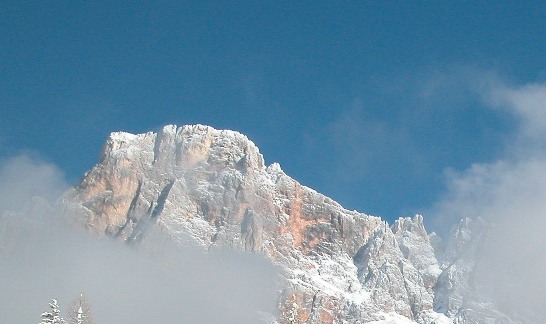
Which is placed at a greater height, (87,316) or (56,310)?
(87,316)

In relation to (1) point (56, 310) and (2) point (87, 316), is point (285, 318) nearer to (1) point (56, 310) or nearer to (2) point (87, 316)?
(1) point (56, 310)

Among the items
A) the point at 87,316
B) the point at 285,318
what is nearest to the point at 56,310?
the point at 285,318

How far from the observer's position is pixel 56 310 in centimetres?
6078

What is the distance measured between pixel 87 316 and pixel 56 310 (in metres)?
22.0

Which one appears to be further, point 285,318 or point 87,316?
→ point 87,316

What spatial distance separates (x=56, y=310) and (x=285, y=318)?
14.8m

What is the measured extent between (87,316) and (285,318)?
85.1ft

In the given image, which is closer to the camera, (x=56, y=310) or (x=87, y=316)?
(x=56, y=310)

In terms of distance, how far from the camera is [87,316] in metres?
82.3

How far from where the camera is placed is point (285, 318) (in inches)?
2475
